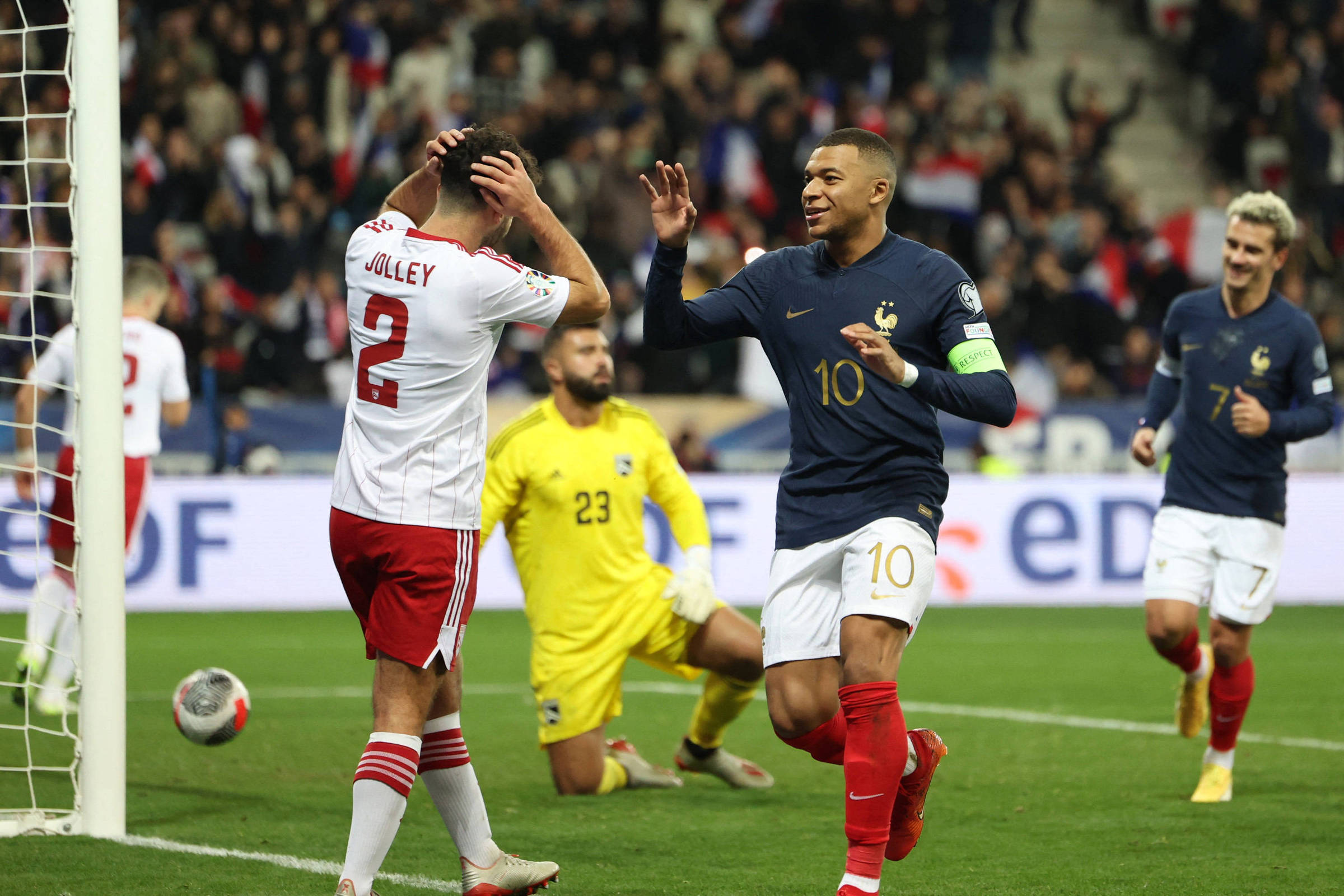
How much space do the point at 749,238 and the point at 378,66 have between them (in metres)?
4.46

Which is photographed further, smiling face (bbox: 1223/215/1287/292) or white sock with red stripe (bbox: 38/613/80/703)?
white sock with red stripe (bbox: 38/613/80/703)

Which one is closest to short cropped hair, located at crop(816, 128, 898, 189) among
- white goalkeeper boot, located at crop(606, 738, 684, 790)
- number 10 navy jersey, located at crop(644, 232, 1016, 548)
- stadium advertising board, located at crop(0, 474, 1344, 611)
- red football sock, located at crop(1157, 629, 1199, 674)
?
number 10 navy jersey, located at crop(644, 232, 1016, 548)

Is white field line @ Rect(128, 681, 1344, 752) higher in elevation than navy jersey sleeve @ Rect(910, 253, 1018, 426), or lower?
lower

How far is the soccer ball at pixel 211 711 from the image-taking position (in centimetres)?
557

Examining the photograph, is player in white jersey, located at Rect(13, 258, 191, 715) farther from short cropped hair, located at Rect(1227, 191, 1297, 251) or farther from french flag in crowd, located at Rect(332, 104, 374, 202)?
french flag in crowd, located at Rect(332, 104, 374, 202)

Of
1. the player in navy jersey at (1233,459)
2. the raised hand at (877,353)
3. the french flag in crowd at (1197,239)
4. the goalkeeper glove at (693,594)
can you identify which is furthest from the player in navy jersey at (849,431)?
the french flag in crowd at (1197,239)

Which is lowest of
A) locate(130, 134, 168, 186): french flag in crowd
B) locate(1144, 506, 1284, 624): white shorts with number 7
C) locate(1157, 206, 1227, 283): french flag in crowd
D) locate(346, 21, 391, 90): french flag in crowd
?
locate(1144, 506, 1284, 624): white shorts with number 7

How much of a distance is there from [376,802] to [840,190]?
2234mm

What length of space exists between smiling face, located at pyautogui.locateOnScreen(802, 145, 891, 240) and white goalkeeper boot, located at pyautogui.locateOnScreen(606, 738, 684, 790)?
9.40ft

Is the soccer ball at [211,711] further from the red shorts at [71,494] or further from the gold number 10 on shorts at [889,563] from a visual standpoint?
the red shorts at [71,494]

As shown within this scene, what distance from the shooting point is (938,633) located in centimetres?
1256

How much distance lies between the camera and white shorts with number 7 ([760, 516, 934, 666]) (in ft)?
15.7

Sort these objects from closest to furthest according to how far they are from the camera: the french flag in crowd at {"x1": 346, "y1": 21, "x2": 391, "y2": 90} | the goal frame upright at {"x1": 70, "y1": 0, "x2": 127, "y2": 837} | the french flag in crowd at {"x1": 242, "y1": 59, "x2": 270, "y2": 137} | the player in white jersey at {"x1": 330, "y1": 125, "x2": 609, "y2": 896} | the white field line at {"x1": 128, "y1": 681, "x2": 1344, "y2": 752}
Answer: the player in white jersey at {"x1": 330, "y1": 125, "x2": 609, "y2": 896}, the goal frame upright at {"x1": 70, "y1": 0, "x2": 127, "y2": 837}, the white field line at {"x1": 128, "y1": 681, "x2": 1344, "y2": 752}, the french flag in crowd at {"x1": 242, "y1": 59, "x2": 270, "y2": 137}, the french flag in crowd at {"x1": 346, "y1": 21, "x2": 391, "y2": 90}

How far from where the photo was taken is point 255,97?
17.1 metres
